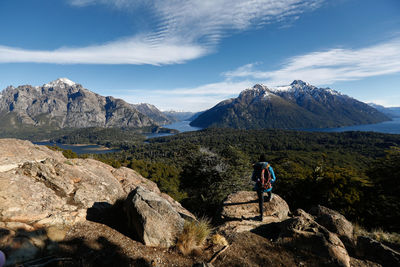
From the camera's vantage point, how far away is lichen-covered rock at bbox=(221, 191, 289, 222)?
26.8 ft

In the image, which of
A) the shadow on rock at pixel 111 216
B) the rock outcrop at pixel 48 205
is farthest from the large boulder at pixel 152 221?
the shadow on rock at pixel 111 216

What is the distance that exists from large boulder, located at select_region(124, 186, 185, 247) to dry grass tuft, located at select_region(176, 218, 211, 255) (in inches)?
14.0

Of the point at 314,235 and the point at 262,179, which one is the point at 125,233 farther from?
the point at 314,235

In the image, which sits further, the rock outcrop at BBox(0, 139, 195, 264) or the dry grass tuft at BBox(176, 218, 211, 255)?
the dry grass tuft at BBox(176, 218, 211, 255)

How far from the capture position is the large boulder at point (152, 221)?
5.55 metres

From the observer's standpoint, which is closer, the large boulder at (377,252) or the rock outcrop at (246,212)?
the large boulder at (377,252)

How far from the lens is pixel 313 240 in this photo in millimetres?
5629

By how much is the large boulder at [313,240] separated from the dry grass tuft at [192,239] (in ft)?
9.28

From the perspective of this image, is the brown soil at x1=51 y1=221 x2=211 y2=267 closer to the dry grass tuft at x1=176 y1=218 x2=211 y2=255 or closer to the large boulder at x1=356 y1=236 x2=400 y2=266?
the dry grass tuft at x1=176 y1=218 x2=211 y2=255

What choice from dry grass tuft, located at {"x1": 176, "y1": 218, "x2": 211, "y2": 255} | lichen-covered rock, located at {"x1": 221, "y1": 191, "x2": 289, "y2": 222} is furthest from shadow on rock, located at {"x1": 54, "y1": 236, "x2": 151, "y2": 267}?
lichen-covered rock, located at {"x1": 221, "y1": 191, "x2": 289, "y2": 222}

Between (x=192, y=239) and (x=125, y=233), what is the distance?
2497 mm

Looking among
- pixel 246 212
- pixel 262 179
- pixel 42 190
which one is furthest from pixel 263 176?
pixel 42 190

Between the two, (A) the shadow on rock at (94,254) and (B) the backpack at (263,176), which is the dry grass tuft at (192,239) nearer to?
(A) the shadow on rock at (94,254)

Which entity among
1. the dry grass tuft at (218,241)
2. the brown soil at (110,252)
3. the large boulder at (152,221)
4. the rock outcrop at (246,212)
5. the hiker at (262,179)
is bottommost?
the rock outcrop at (246,212)
